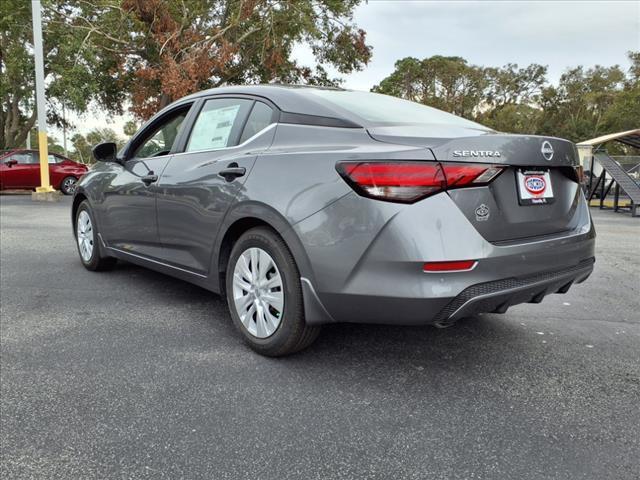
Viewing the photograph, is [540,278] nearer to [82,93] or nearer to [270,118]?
[270,118]

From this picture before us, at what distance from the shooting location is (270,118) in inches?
124

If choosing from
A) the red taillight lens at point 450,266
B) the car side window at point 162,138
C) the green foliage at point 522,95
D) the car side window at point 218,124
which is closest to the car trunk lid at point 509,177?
the red taillight lens at point 450,266

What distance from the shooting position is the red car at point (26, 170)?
15.9 m

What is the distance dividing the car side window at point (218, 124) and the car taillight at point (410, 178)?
121 centimetres

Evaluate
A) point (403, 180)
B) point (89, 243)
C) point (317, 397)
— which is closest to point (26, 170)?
point (89, 243)

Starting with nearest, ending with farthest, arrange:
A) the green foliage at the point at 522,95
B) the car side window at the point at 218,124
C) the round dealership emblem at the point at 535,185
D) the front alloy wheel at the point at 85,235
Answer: the round dealership emblem at the point at 535,185 < the car side window at the point at 218,124 < the front alloy wheel at the point at 85,235 < the green foliage at the point at 522,95

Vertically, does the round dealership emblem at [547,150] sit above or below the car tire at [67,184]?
above

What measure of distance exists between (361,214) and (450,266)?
18.1 inches

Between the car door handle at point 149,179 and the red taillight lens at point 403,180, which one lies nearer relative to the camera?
the red taillight lens at point 403,180

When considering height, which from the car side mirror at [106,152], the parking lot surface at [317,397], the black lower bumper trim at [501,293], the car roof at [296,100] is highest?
the car roof at [296,100]

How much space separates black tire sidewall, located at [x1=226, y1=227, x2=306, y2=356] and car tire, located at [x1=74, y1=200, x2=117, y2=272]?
8.18 feet

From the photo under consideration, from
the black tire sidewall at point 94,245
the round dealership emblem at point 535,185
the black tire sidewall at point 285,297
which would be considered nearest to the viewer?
the round dealership emblem at point 535,185

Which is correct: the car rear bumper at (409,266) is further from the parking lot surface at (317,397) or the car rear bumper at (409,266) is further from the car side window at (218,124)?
the car side window at (218,124)

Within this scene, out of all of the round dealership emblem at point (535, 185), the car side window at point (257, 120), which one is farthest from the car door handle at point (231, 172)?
the round dealership emblem at point (535, 185)
